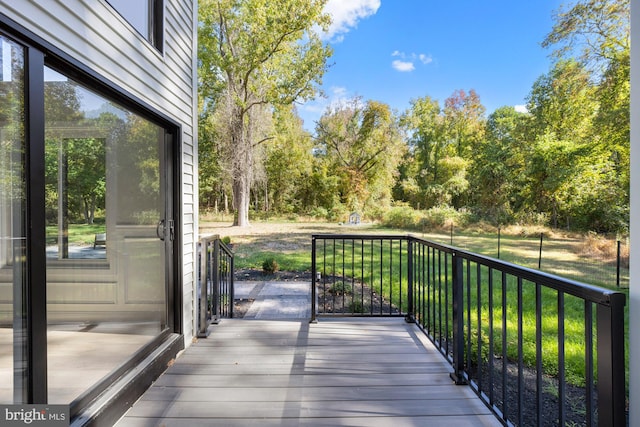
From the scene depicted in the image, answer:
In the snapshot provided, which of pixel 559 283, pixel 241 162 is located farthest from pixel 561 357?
pixel 241 162

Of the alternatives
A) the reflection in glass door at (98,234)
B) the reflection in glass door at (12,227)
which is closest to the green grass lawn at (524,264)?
the reflection in glass door at (98,234)

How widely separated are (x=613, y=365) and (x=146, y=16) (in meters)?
2.92

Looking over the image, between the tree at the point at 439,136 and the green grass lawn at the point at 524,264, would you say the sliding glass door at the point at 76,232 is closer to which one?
the green grass lawn at the point at 524,264

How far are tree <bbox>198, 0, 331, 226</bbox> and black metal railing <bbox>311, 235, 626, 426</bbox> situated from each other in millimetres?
8310

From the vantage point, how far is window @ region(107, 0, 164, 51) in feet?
6.64

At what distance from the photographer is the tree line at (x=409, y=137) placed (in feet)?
32.3

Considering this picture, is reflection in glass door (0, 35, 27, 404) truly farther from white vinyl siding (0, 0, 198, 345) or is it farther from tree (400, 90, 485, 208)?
tree (400, 90, 485, 208)

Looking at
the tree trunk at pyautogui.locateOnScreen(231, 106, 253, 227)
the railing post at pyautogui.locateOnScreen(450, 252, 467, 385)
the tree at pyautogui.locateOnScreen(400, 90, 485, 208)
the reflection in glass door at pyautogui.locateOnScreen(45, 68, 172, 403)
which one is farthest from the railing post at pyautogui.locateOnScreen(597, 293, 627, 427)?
the tree at pyautogui.locateOnScreen(400, 90, 485, 208)

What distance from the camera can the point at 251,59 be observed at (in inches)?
457

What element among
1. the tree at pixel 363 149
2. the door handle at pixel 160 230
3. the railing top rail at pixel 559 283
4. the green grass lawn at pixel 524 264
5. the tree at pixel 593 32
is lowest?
the green grass lawn at pixel 524 264

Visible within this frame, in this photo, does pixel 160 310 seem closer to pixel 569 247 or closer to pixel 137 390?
pixel 137 390

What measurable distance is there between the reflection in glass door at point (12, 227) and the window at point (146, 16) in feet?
3.00

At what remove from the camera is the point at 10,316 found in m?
1.28

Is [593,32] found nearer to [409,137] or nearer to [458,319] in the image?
[409,137]
